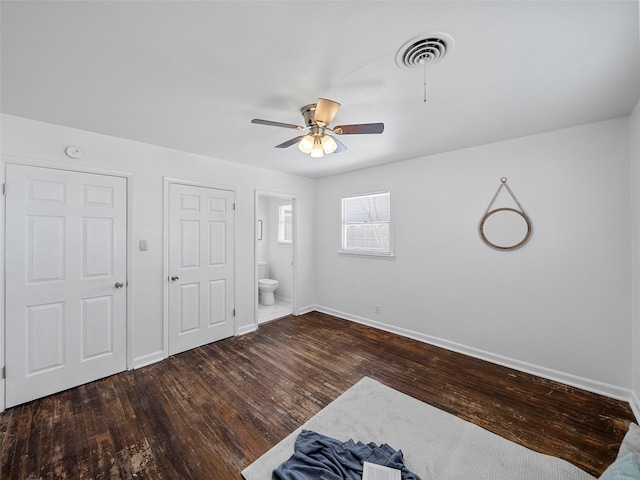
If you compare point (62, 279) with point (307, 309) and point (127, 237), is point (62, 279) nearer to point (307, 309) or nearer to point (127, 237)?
point (127, 237)

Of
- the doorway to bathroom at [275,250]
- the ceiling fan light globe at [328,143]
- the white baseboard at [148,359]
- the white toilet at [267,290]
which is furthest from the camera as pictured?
the doorway to bathroom at [275,250]

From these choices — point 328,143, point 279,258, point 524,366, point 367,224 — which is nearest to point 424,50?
point 328,143

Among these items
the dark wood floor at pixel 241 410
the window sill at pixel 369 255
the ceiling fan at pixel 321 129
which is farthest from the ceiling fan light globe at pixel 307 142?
the window sill at pixel 369 255

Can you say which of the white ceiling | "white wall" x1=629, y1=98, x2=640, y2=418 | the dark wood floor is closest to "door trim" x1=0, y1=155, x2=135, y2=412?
the dark wood floor

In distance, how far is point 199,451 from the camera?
1.70 meters

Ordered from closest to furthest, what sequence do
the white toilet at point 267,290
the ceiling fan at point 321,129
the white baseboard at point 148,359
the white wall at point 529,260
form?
the ceiling fan at point 321,129 → the white wall at point 529,260 → the white baseboard at point 148,359 → the white toilet at point 267,290

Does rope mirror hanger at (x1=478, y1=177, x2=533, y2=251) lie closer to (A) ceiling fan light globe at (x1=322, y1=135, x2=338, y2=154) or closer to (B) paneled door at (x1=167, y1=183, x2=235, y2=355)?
(A) ceiling fan light globe at (x1=322, y1=135, x2=338, y2=154)

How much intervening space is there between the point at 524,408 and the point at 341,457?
164 cm

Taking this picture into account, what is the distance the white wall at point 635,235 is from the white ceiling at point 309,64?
0.62 ft

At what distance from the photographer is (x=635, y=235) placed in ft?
6.92

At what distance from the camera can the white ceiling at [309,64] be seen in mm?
1173

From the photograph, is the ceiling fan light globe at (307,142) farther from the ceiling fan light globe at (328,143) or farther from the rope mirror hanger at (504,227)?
the rope mirror hanger at (504,227)

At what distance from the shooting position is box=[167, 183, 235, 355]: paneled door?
3066 mm

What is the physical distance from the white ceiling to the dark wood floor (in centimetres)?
244
